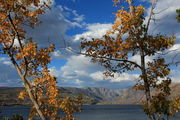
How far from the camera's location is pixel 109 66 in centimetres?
1434

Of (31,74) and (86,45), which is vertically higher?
(86,45)

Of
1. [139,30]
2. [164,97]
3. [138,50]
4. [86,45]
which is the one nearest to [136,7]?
[139,30]

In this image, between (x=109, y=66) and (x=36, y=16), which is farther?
(x=109, y=66)

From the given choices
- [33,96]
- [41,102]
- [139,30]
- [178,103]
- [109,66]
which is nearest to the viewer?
[33,96]

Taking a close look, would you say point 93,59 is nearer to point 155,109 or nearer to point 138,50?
point 138,50

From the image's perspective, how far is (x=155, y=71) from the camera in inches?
527

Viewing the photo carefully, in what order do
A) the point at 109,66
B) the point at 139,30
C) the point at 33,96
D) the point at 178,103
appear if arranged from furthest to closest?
the point at 109,66, the point at 139,30, the point at 178,103, the point at 33,96

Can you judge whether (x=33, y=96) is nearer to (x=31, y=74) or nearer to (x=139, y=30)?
(x=31, y=74)

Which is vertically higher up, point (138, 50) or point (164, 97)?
point (138, 50)

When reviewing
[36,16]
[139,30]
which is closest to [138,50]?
[139,30]

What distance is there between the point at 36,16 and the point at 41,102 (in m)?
4.43

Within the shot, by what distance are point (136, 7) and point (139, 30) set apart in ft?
5.75

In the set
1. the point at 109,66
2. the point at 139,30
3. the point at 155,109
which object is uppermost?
the point at 139,30

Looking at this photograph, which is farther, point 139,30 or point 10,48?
point 139,30
